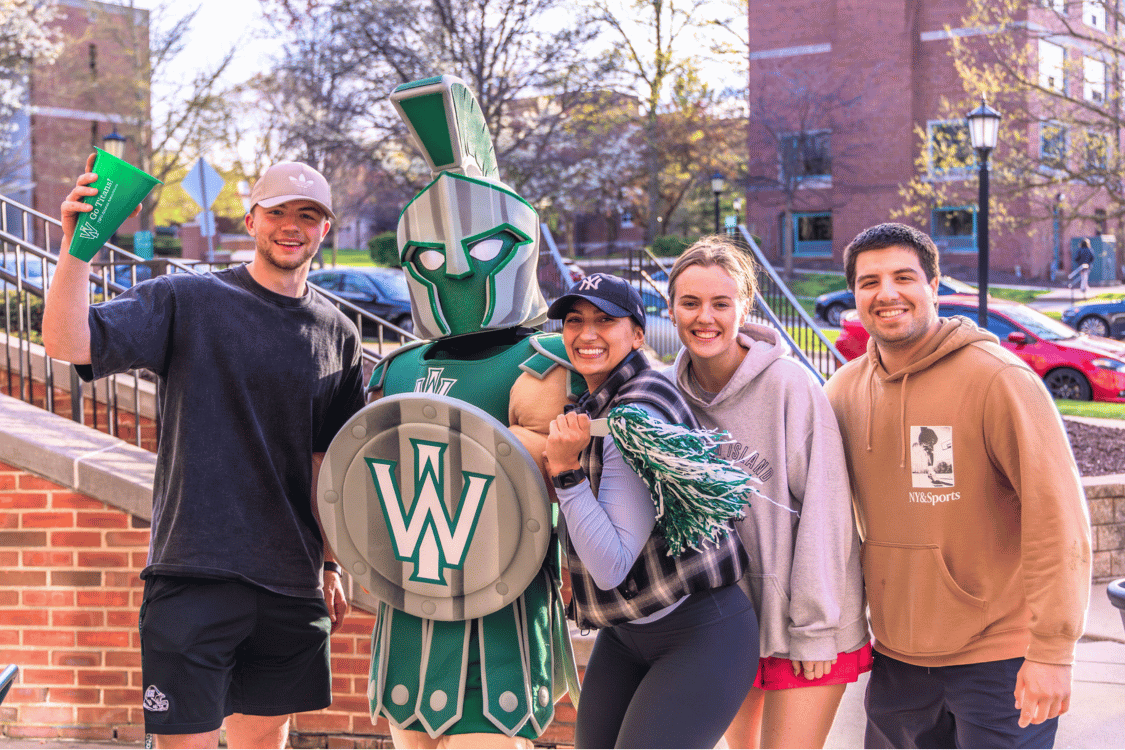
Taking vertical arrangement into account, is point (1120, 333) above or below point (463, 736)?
above

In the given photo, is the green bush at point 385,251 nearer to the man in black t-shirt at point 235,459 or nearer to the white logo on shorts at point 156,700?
the man in black t-shirt at point 235,459

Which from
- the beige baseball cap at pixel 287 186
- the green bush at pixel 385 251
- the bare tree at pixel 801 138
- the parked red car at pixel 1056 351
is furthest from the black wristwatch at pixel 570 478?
the bare tree at pixel 801 138

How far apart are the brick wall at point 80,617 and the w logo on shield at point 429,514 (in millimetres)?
1717

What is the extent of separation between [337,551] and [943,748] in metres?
1.81

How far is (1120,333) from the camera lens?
A: 60.0 ft

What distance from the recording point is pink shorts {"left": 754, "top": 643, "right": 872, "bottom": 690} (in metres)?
2.56

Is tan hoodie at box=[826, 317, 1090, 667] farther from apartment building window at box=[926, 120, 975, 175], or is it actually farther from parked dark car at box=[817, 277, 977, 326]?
parked dark car at box=[817, 277, 977, 326]

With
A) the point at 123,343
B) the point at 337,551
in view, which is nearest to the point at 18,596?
the point at 123,343

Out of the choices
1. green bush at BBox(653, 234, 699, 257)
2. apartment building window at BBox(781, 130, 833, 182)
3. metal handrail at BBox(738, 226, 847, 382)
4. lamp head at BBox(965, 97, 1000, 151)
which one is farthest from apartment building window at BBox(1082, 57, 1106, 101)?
green bush at BBox(653, 234, 699, 257)

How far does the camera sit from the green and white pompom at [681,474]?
215 centimetres

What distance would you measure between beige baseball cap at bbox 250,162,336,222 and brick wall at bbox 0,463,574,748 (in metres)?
1.90

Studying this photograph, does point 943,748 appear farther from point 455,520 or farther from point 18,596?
point 18,596

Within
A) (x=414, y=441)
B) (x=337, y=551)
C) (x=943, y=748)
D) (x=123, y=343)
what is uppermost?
(x=123, y=343)

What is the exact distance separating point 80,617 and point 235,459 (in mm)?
1929
